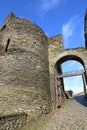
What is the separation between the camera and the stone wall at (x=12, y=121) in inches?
256

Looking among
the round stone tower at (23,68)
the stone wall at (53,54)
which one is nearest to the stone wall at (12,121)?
the round stone tower at (23,68)

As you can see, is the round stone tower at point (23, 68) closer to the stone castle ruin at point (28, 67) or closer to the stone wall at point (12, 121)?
the stone castle ruin at point (28, 67)

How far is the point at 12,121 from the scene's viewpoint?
24.0 ft

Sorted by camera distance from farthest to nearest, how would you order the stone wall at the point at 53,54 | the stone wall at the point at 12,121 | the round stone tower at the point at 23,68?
the stone wall at the point at 53,54, the round stone tower at the point at 23,68, the stone wall at the point at 12,121

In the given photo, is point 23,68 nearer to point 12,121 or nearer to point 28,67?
point 28,67

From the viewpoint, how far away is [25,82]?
10016 millimetres

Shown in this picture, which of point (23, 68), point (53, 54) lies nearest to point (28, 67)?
point (23, 68)

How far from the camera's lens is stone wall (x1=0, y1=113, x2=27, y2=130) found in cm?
Result: 650

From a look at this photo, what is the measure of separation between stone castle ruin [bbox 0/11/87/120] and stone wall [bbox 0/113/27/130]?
2.89 ft

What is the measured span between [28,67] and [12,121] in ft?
13.6

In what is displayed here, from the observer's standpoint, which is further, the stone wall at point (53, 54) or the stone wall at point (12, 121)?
the stone wall at point (53, 54)

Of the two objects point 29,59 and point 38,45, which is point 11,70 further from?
point 38,45

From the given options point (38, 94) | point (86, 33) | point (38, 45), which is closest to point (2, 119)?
point (38, 94)

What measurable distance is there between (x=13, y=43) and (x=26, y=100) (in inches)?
167
